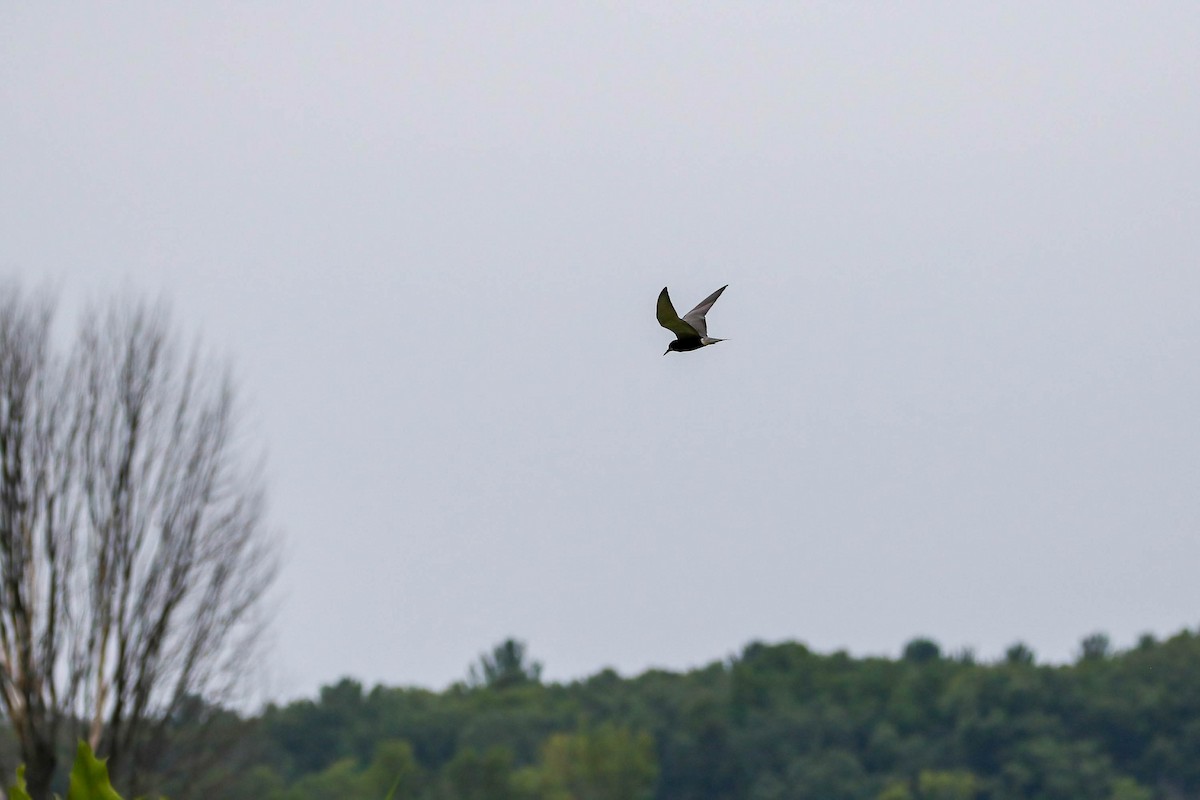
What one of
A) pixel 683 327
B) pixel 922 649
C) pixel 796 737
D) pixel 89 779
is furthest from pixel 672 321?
pixel 922 649

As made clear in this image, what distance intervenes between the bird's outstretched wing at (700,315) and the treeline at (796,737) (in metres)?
79.4

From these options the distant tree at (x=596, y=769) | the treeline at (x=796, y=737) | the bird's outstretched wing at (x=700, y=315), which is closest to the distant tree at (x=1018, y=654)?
the treeline at (x=796, y=737)

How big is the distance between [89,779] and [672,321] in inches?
60.8

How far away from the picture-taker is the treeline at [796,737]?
89.1 meters

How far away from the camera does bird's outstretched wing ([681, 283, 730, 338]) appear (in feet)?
10.8

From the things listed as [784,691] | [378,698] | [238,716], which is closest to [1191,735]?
[784,691]

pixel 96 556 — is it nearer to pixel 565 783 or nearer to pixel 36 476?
pixel 36 476

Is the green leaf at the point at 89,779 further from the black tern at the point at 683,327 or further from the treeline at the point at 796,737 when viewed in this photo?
the treeline at the point at 796,737

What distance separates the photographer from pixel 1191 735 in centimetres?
9250

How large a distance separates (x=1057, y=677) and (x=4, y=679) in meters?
90.0

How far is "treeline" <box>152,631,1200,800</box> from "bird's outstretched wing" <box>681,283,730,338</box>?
79353mm

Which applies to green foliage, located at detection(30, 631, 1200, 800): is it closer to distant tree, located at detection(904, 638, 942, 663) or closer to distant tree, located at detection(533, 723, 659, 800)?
distant tree, located at detection(533, 723, 659, 800)

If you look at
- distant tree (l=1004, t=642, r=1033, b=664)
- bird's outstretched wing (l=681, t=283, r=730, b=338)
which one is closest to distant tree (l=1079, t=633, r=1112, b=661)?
distant tree (l=1004, t=642, r=1033, b=664)

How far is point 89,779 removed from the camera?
2.12 m
